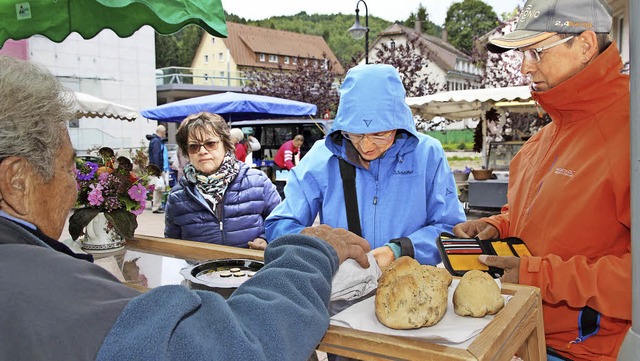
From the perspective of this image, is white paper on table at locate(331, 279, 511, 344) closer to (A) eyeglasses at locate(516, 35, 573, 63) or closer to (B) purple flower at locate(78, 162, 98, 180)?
(A) eyeglasses at locate(516, 35, 573, 63)

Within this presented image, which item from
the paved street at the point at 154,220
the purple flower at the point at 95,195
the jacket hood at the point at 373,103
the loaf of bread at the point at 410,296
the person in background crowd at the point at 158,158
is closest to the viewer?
the loaf of bread at the point at 410,296

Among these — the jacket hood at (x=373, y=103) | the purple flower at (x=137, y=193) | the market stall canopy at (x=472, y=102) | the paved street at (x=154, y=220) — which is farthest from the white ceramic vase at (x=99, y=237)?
the market stall canopy at (x=472, y=102)

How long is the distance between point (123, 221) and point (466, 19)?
92591 mm

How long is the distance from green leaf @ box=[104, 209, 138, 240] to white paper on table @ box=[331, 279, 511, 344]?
1.56 metres

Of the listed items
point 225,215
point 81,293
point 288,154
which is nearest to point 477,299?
point 81,293

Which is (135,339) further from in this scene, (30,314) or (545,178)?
(545,178)

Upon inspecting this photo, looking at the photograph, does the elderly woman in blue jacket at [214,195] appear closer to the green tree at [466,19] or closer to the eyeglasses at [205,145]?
the eyeglasses at [205,145]

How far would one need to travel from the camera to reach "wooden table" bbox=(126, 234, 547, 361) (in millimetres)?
1077

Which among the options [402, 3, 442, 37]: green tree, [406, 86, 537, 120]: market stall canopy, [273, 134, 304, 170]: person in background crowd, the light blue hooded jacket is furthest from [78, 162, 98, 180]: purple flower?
[402, 3, 442, 37]: green tree

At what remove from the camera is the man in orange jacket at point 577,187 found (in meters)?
1.57

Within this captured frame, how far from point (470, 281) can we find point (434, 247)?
0.73 metres

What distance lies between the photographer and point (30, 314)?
855mm

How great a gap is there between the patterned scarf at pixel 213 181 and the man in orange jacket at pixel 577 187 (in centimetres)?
196

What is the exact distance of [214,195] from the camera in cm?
332
